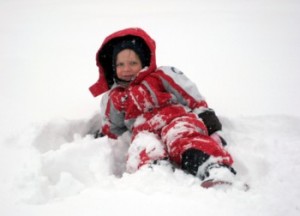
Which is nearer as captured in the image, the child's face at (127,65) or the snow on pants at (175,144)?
the snow on pants at (175,144)

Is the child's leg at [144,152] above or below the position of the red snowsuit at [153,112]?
below

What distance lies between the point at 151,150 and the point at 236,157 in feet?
1.55

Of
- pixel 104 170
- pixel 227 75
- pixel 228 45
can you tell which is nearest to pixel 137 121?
pixel 104 170

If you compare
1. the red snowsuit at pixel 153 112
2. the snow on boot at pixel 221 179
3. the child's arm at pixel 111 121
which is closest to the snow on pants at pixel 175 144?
the red snowsuit at pixel 153 112

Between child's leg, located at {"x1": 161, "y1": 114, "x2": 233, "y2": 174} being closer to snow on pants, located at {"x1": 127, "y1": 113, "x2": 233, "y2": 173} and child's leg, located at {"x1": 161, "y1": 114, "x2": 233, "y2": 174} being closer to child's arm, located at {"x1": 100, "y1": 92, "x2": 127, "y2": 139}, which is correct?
snow on pants, located at {"x1": 127, "y1": 113, "x2": 233, "y2": 173}

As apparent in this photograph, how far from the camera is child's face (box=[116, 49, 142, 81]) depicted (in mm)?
2289

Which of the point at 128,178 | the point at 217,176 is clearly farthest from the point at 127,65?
the point at 217,176

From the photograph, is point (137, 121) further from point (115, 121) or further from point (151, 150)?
A: point (151, 150)

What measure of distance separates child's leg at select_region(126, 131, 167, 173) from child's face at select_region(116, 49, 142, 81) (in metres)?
0.54

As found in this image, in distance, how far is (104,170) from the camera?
5.53ft

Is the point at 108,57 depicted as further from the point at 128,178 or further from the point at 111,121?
the point at 128,178

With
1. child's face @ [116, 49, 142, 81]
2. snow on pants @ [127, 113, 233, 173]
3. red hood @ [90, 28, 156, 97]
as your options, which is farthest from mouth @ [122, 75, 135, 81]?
snow on pants @ [127, 113, 233, 173]

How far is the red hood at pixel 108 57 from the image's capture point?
7.74 ft

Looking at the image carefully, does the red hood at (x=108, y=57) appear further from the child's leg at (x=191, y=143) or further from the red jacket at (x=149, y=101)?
the child's leg at (x=191, y=143)
